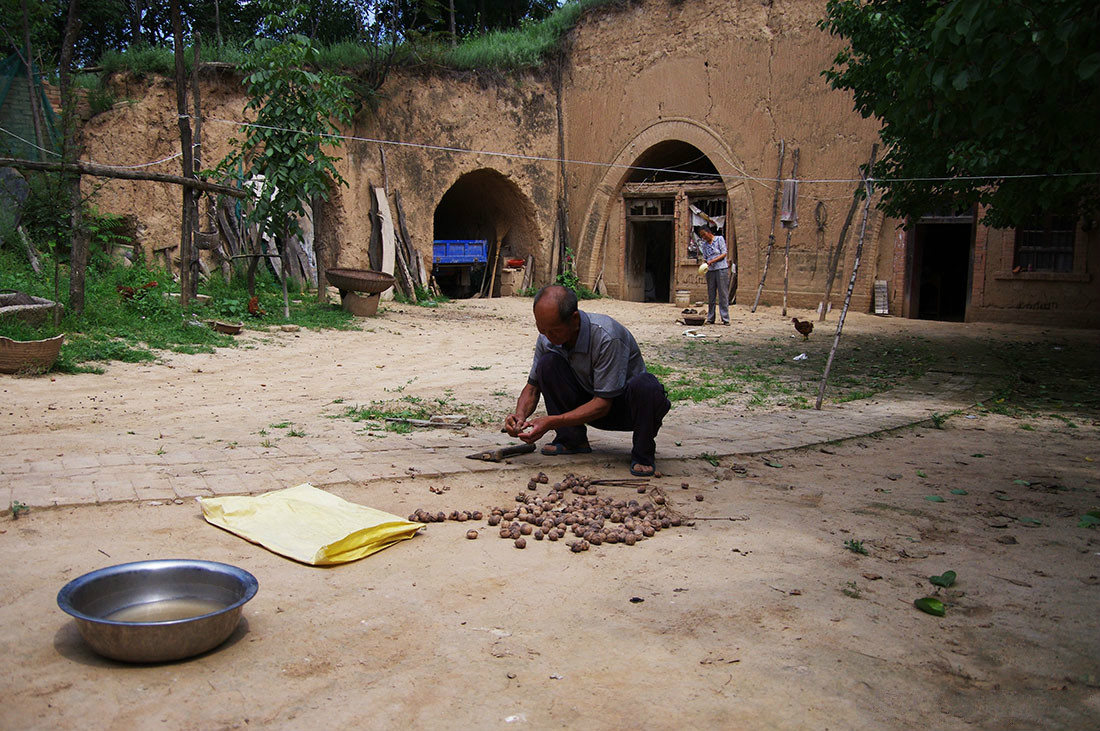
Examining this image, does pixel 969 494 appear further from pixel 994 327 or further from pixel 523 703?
pixel 994 327

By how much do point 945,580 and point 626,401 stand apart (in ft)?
6.12

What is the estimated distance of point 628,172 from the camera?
18.1 metres

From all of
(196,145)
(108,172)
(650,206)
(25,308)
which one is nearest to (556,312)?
(25,308)

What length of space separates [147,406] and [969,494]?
5.74 metres

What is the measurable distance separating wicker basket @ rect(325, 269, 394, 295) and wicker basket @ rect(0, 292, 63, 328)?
15.6 ft

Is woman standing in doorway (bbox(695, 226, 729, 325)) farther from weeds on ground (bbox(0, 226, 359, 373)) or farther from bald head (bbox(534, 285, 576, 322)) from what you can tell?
bald head (bbox(534, 285, 576, 322))

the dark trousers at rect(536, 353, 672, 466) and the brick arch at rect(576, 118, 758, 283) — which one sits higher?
the brick arch at rect(576, 118, 758, 283)

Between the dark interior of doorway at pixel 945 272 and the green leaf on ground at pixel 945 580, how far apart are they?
51.3 ft

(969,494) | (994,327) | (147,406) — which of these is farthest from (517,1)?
(969,494)

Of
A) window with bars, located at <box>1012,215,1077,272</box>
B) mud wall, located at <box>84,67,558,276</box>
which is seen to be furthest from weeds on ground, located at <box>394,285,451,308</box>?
window with bars, located at <box>1012,215,1077,272</box>

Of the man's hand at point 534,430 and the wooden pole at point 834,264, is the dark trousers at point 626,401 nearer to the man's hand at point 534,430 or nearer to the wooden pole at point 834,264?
the man's hand at point 534,430

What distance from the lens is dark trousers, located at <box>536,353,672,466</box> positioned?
4559mm

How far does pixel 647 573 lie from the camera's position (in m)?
3.36

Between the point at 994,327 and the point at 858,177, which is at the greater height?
the point at 858,177
